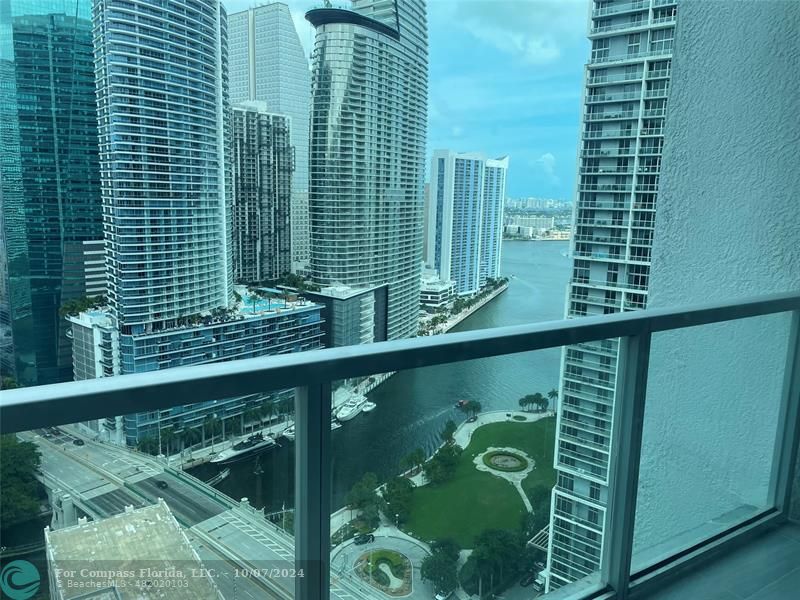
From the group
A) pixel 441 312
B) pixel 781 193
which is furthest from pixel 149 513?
pixel 441 312

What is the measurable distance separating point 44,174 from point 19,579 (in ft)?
18.9

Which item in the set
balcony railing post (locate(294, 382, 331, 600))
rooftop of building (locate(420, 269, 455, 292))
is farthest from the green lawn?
rooftop of building (locate(420, 269, 455, 292))

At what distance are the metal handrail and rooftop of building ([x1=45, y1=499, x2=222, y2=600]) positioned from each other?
200 mm

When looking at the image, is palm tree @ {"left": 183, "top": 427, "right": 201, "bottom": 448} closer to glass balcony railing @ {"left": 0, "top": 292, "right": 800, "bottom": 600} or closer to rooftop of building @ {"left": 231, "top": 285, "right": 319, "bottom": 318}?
glass balcony railing @ {"left": 0, "top": 292, "right": 800, "bottom": 600}

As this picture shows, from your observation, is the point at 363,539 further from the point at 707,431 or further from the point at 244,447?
the point at 707,431

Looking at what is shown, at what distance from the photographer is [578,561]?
56.1 inches

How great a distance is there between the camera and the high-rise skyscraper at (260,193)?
282 inches

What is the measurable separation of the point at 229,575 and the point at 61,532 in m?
0.28

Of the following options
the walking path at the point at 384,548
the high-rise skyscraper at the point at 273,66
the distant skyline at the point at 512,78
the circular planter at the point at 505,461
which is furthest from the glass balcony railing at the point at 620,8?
the walking path at the point at 384,548

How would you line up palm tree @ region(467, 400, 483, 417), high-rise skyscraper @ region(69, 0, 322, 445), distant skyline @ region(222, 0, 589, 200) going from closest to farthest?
palm tree @ region(467, 400, 483, 417), high-rise skyscraper @ region(69, 0, 322, 445), distant skyline @ region(222, 0, 589, 200)

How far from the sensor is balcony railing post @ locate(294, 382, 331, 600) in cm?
93

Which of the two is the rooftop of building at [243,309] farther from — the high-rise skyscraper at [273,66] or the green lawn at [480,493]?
the green lawn at [480,493]

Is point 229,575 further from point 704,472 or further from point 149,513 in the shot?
point 704,472

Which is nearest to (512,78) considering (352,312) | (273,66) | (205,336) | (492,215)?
(492,215)
